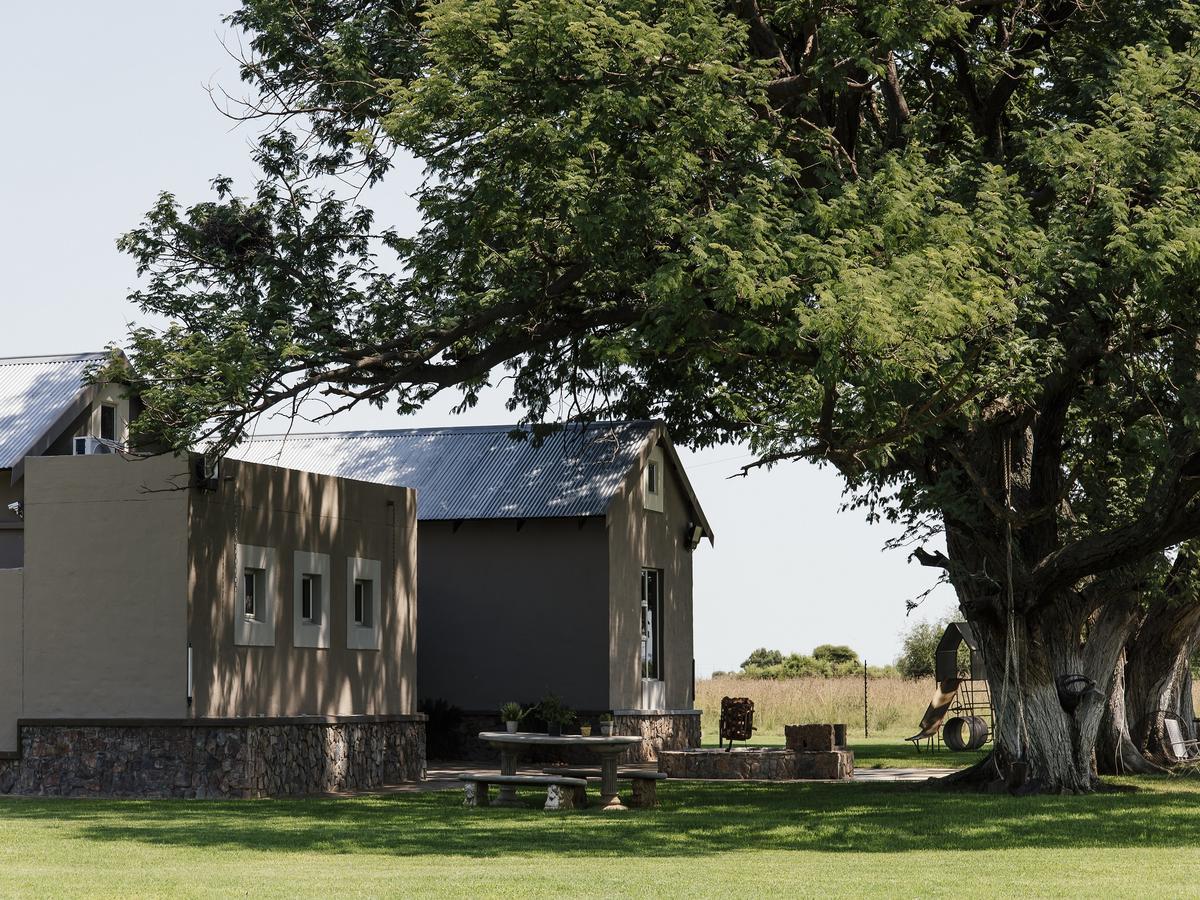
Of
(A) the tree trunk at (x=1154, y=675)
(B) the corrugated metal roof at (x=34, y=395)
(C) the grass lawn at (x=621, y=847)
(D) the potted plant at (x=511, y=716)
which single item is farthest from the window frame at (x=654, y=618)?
(B) the corrugated metal roof at (x=34, y=395)

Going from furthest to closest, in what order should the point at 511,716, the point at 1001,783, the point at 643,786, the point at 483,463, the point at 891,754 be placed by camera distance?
the point at 891,754, the point at 483,463, the point at 1001,783, the point at 511,716, the point at 643,786

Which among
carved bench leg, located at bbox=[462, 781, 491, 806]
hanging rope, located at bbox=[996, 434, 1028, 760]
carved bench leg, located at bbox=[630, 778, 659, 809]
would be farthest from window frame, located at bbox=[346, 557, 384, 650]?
hanging rope, located at bbox=[996, 434, 1028, 760]

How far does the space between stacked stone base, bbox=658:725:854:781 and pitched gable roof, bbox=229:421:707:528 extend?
4722 mm

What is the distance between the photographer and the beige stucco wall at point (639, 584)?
2720 centimetres

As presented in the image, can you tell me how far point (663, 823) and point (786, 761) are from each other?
782 centimetres

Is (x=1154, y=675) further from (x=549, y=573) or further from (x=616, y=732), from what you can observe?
(x=549, y=573)

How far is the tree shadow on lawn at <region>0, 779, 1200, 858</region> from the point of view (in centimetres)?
1406

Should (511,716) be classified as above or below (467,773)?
above

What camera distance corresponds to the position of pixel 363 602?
901 inches

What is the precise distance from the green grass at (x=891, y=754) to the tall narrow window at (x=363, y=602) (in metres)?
8.49

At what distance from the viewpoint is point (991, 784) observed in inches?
795

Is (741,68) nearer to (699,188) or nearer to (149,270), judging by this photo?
(699,188)

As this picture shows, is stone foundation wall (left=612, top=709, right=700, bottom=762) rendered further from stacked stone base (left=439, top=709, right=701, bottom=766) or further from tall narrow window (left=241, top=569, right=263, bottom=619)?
tall narrow window (left=241, top=569, right=263, bottom=619)

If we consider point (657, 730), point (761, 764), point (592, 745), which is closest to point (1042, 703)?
point (761, 764)
